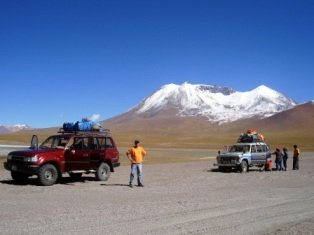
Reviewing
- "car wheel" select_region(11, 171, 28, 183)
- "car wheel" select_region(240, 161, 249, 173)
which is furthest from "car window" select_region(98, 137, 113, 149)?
"car wheel" select_region(240, 161, 249, 173)

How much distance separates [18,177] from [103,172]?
3.50m

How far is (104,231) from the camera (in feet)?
31.8

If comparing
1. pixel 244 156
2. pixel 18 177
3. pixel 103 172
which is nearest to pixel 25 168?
pixel 18 177

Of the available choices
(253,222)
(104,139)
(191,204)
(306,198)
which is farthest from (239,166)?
(253,222)

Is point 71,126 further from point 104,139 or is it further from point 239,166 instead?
point 239,166

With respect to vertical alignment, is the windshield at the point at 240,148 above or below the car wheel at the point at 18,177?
above

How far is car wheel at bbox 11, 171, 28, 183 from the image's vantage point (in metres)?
19.3

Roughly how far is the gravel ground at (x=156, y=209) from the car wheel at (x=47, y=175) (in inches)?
12.2

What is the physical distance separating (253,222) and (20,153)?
419 inches

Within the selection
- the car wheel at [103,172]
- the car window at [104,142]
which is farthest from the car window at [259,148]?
the car wheel at [103,172]

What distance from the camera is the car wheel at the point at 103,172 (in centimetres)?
2089

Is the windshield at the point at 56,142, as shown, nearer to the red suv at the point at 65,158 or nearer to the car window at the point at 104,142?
the red suv at the point at 65,158

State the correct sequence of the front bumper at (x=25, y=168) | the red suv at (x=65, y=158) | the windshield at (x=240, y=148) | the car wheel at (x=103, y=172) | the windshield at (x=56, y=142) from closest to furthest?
1. the front bumper at (x=25, y=168)
2. the red suv at (x=65, y=158)
3. the windshield at (x=56, y=142)
4. the car wheel at (x=103, y=172)
5. the windshield at (x=240, y=148)

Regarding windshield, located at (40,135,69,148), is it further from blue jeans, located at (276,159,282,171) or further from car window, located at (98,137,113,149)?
blue jeans, located at (276,159,282,171)
